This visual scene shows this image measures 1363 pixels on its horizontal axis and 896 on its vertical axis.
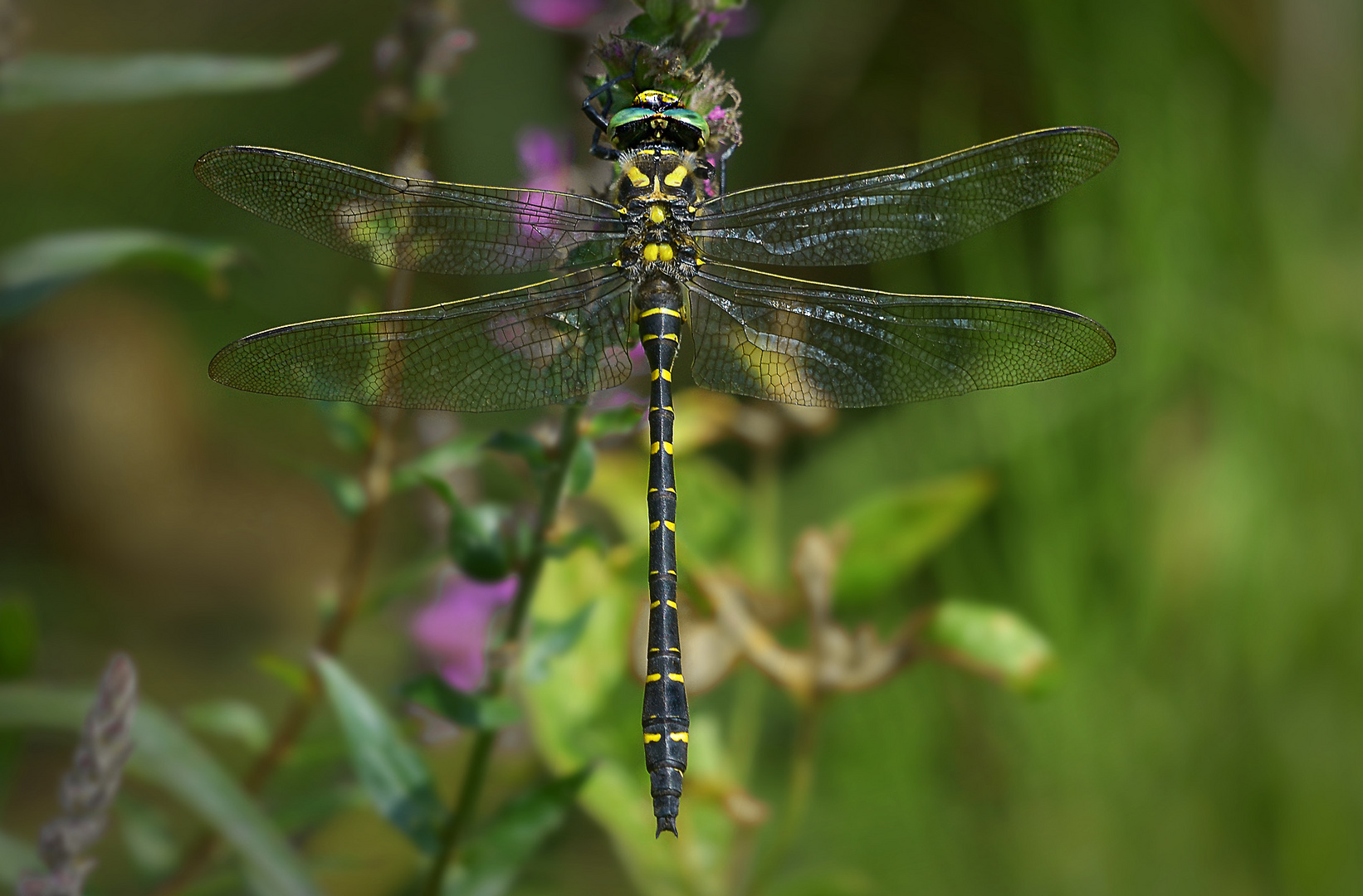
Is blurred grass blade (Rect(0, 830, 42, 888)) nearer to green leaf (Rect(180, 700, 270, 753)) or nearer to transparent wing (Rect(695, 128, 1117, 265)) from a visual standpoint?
green leaf (Rect(180, 700, 270, 753))

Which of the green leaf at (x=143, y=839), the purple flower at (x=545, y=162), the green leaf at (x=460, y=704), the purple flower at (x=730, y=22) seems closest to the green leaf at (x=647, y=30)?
the purple flower at (x=730, y=22)

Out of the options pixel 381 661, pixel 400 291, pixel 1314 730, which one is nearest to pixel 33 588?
pixel 381 661

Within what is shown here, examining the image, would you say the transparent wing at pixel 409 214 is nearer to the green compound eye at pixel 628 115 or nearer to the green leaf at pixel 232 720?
the green compound eye at pixel 628 115

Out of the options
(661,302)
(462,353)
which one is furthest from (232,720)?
(661,302)

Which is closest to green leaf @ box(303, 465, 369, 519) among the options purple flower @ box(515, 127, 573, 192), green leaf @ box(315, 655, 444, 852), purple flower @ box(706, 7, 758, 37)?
green leaf @ box(315, 655, 444, 852)

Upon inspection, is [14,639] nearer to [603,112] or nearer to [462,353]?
[462,353]

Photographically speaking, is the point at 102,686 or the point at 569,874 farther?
the point at 569,874

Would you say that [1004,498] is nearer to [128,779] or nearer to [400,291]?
[400,291]
